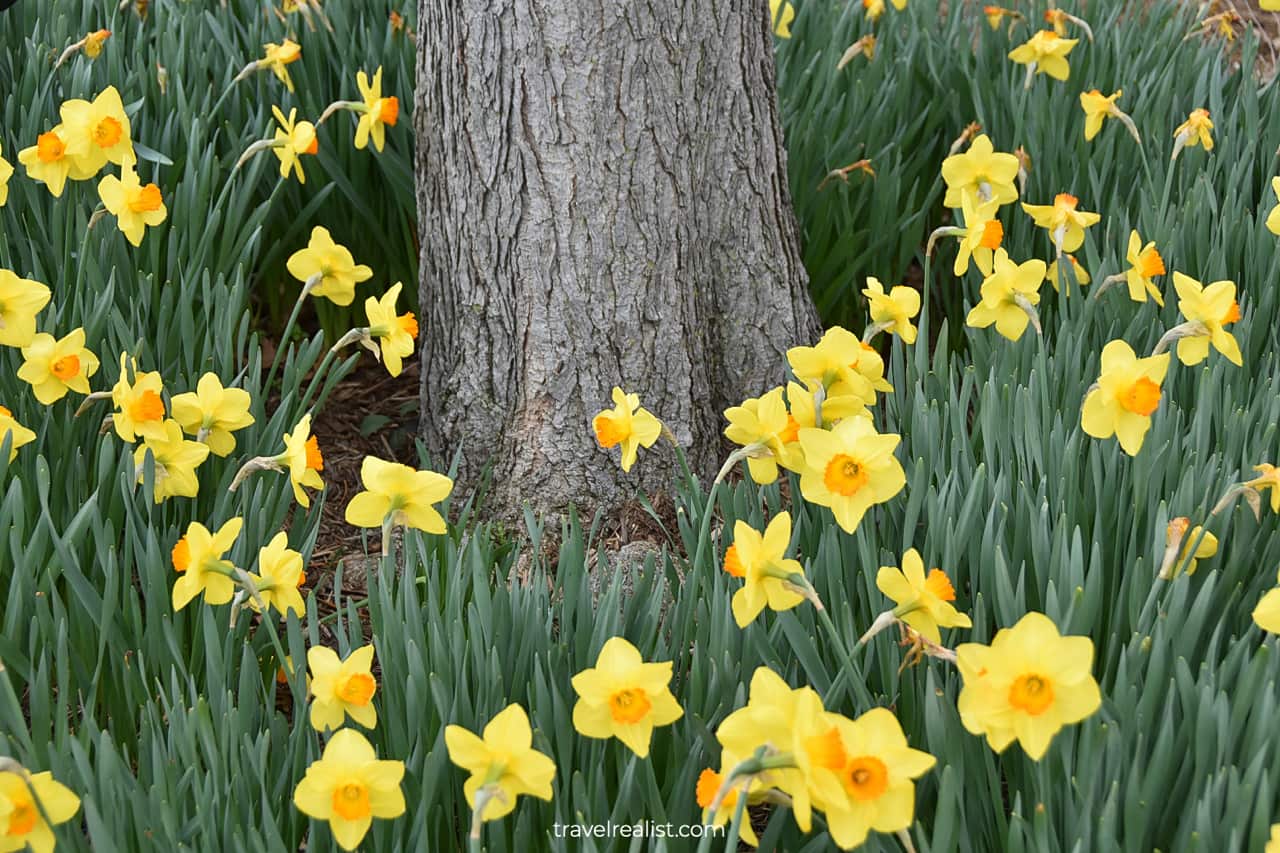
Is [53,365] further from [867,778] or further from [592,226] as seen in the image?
[867,778]

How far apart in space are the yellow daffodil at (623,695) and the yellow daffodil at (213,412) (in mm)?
783

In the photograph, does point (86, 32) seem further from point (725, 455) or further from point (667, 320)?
point (725, 455)

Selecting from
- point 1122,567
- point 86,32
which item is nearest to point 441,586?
point 1122,567

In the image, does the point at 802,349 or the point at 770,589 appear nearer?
the point at 770,589

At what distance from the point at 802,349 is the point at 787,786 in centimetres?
64

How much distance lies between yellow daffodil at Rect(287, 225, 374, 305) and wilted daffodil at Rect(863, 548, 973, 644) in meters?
1.17

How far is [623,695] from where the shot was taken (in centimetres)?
113

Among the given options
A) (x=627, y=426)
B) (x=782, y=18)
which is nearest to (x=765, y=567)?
(x=627, y=426)

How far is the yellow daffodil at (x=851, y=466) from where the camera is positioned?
4.20 ft

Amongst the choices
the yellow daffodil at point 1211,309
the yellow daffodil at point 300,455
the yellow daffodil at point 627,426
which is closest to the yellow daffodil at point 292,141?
the yellow daffodil at point 300,455

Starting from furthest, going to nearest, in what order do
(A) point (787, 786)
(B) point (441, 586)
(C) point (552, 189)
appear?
(C) point (552, 189) → (B) point (441, 586) → (A) point (787, 786)

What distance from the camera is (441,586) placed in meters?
1.67

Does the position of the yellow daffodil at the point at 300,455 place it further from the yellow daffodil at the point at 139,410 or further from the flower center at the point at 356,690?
the flower center at the point at 356,690

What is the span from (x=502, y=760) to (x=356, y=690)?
0.68 ft
